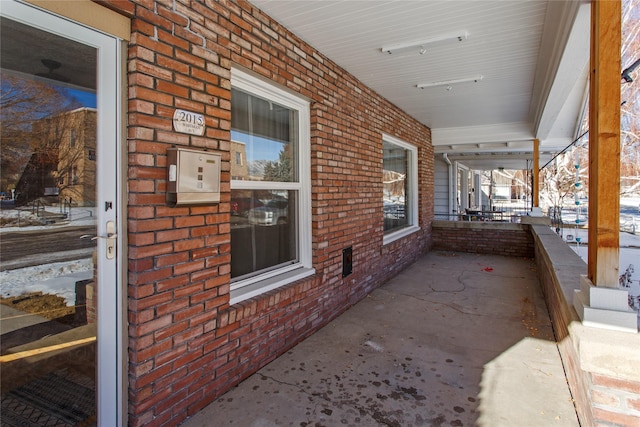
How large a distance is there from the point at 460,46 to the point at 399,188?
10.7 ft

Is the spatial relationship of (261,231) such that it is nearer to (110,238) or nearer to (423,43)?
(110,238)

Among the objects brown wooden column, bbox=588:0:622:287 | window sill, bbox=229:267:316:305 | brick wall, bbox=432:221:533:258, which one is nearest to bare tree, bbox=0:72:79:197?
window sill, bbox=229:267:316:305

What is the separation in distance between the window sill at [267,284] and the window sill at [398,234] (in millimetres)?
2194

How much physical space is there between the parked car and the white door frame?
125 centimetres

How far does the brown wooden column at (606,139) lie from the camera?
1925mm

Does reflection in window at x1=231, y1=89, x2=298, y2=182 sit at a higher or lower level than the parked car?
higher

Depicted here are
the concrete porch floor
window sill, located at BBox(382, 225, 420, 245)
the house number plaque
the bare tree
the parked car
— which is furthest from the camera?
window sill, located at BBox(382, 225, 420, 245)

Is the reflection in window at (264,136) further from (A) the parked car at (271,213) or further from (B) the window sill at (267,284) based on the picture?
(B) the window sill at (267,284)

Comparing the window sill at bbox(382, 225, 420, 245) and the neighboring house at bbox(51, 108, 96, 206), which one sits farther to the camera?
the window sill at bbox(382, 225, 420, 245)

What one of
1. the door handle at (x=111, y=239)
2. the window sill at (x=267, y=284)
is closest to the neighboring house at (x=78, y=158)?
the door handle at (x=111, y=239)

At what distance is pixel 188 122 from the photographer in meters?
2.15

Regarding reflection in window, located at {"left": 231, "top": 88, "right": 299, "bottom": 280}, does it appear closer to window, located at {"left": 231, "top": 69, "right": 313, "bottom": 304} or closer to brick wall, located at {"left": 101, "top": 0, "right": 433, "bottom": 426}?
window, located at {"left": 231, "top": 69, "right": 313, "bottom": 304}

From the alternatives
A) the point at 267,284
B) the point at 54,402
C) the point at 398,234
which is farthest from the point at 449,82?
the point at 54,402

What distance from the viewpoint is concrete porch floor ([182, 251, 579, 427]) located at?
7.28 ft
